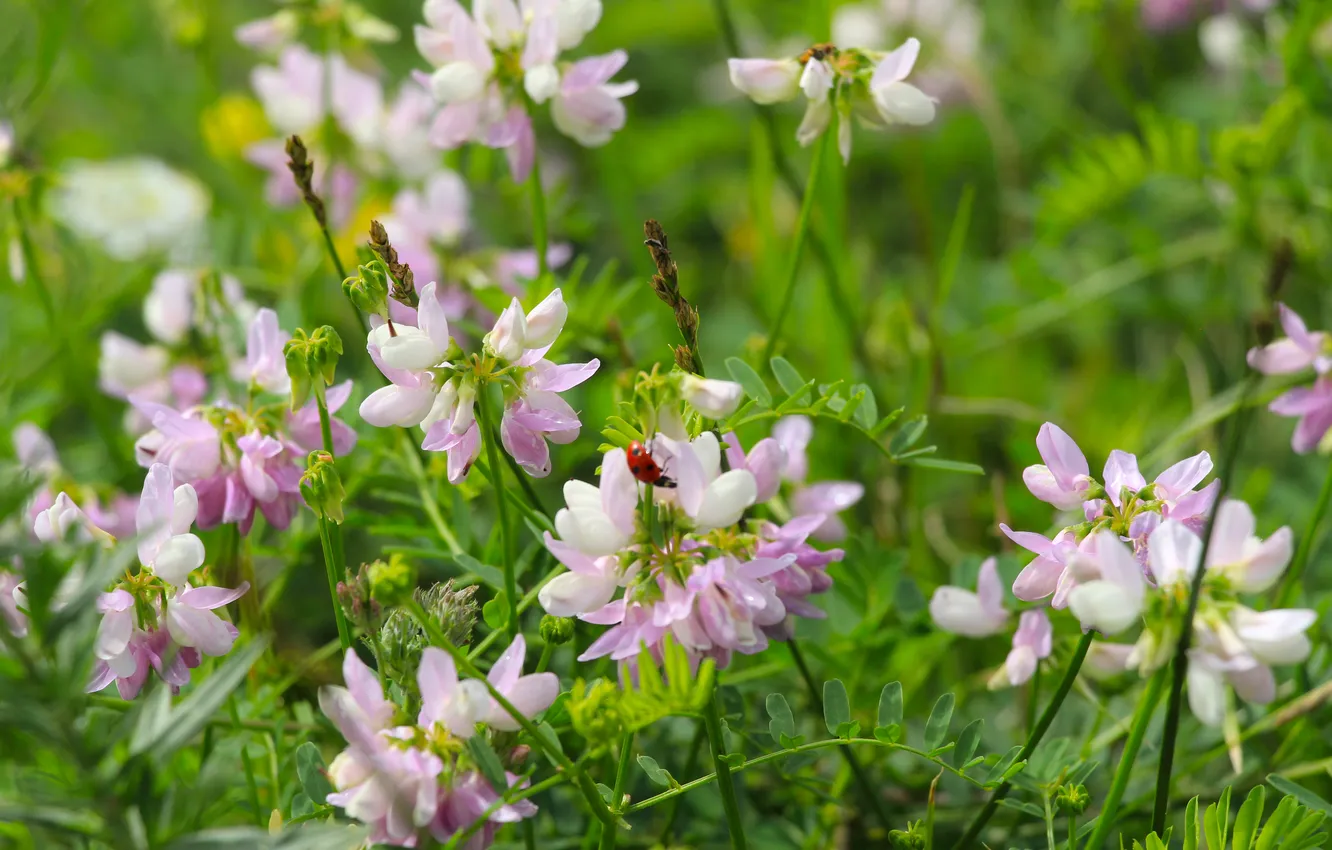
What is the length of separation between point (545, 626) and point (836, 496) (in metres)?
0.37

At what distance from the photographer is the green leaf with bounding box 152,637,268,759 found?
73 cm

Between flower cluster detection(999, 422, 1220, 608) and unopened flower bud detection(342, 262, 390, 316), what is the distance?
475 millimetres

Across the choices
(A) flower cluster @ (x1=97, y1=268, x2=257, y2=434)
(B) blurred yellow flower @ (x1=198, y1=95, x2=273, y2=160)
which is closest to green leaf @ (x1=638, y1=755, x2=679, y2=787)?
(A) flower cluster @ (x1=97, y1=268, x2=257, y2=434)

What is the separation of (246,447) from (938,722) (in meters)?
0.60

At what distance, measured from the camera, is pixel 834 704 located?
924 mm

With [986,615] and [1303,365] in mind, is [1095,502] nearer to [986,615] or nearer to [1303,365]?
[986,615]

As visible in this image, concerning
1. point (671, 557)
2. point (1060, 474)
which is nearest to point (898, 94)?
point (1060, 474)

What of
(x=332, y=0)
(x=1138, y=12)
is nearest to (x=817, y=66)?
(x=332, y=0)

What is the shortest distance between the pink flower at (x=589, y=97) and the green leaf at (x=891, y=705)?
567 mm

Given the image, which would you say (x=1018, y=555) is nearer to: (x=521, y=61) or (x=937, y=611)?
(x=937, y=611)

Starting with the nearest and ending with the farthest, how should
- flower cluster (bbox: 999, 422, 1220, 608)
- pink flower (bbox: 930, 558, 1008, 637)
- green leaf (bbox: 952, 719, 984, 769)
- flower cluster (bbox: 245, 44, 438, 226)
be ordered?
flower cluster (bbox: 999, 422, 1220, 608) < green leaf (bbox: 952, 719, 984, 769) < pink flower (bbox: 930, 558, 1008, 637) < flower cluster (bbox: 245, 44, 438, 226)

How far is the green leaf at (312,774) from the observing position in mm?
879

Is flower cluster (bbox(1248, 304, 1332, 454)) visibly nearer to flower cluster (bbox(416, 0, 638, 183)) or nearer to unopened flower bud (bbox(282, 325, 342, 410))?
flower cluster (bbox(416, 0, 638, 183))

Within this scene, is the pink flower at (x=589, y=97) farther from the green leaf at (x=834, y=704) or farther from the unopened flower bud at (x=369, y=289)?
the green leaf at (x=834, y=704)
